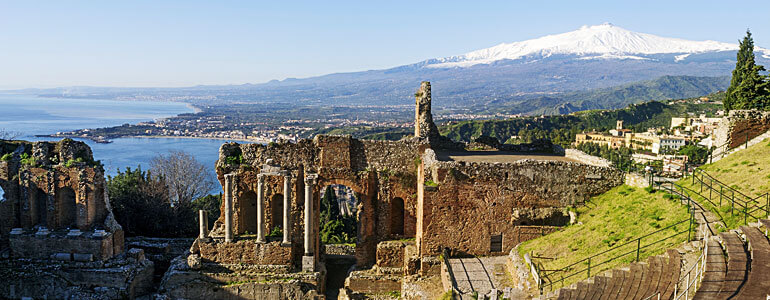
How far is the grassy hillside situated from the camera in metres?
100

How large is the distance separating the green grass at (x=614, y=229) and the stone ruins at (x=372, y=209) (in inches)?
37.2

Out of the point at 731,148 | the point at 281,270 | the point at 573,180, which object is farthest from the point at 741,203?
the point at 281,270

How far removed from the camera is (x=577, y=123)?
10825cm

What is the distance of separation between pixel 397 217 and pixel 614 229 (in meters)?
9.31

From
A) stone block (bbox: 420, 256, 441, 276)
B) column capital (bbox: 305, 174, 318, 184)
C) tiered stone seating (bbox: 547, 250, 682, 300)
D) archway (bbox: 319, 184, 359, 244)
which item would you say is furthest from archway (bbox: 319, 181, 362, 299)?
tiered stone seating (bbox: 547, 250, 682, 300)

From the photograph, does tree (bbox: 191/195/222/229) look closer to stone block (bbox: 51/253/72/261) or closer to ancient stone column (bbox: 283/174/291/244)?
stone block (bbox: 51/253/72/261)

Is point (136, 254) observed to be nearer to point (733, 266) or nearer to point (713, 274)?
point (713, 274)

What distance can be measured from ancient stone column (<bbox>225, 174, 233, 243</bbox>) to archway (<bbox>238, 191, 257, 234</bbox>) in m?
1.00

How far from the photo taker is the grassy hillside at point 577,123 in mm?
100188

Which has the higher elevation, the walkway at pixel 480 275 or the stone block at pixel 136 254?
the walkway at pixel 480 275

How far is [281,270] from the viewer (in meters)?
23.6

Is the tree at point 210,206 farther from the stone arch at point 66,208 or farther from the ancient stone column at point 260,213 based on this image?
the ancient stone column at point 260,213

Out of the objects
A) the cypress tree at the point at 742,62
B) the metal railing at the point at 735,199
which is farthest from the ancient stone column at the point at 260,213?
the cypress tree at the point at 742,62

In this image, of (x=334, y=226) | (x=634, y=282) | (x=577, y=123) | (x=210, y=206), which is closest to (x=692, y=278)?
(x=634, y=282)
